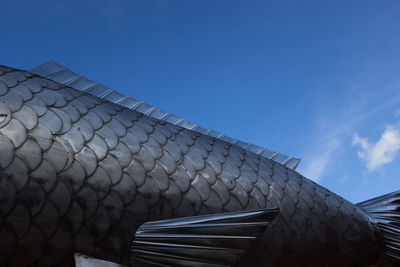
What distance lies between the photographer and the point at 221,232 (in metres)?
2.03

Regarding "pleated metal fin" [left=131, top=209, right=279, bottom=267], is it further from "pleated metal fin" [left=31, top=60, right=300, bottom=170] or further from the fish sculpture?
"pleated metal fin" [left=31, top=60, right=300, bottom=170]

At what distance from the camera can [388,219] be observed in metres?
2.99

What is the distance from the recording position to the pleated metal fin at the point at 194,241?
197 cm

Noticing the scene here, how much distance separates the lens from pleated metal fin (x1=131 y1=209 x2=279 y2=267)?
1.97m

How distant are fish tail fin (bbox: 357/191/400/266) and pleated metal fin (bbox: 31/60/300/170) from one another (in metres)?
0.70

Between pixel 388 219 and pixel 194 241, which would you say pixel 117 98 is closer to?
pixel 194 241

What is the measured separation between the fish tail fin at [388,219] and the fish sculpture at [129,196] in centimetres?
34

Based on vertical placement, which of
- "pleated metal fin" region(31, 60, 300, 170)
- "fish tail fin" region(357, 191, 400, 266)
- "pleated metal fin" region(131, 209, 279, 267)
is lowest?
"pleated metal fin" region(131, 209, 279, 267)

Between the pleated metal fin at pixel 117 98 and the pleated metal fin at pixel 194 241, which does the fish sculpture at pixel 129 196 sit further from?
the pleated metal fin at pixel 117 98

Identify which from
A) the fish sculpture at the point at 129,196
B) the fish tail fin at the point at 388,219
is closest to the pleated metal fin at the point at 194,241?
the fish sculpture at the point at 129,196

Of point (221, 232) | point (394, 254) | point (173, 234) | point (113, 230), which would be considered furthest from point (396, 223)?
point (113, 230)

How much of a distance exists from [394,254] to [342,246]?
0.46 meters

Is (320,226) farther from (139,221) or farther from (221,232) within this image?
(139,221)

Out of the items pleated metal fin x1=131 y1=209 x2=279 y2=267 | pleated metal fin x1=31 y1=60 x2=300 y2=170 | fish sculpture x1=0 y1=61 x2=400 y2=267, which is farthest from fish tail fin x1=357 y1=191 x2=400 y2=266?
pleated metal fin x1=131 y1=209 x2=279 y2=267
